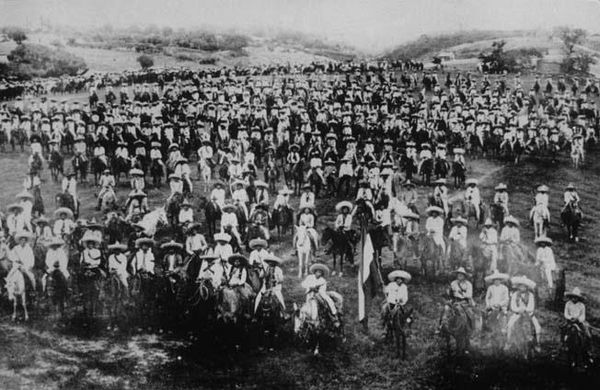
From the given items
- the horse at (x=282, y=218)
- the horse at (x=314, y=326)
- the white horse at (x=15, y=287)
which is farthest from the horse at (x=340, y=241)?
the white horse at (x=15, y=287)

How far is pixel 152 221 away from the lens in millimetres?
14062

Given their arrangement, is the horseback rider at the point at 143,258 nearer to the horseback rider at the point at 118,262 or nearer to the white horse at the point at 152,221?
the horseback rider at the point at 118,262

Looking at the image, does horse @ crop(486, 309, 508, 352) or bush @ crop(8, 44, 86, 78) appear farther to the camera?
bush @ crop(8, 44, 86, 78)

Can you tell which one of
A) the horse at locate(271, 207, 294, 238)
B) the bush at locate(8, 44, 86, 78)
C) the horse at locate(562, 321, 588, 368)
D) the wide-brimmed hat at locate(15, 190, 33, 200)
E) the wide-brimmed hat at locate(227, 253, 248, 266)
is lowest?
the horse at locate(562, 321, 588, 368)

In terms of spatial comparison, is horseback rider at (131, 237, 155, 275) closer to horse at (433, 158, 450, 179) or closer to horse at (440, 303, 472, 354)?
horse at (440, 303, 472, 354)

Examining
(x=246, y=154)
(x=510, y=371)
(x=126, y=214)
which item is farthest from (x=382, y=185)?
(x=510, y=371)

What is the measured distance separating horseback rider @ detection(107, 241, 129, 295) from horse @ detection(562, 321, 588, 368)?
685cm

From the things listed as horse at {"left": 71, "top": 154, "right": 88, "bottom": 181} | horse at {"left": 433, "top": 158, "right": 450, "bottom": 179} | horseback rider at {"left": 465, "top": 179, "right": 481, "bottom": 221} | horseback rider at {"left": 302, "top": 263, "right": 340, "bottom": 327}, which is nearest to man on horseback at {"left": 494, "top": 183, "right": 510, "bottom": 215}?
horseback rider at {"left": 465, "top": 179, "right": 481, "bottom": 221}

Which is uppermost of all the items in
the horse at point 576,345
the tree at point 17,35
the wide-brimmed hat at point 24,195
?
the tree at point 17,35

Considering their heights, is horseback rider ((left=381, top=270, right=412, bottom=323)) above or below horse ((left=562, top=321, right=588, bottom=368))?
above

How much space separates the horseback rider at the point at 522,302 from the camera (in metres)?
9.91

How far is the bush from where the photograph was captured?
595 inches

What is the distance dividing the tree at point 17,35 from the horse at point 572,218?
12127 millimetres

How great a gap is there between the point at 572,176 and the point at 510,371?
42.4 feet
